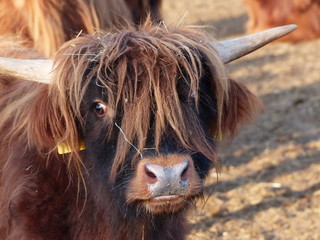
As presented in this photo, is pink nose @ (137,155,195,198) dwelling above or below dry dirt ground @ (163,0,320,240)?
above

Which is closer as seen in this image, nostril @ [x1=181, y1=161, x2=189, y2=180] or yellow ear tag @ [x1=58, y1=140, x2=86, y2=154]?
nostril @ [x1=181, y1=161, x2=189, y2=180]

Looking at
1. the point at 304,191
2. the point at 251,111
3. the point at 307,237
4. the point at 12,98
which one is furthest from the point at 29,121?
the point at 304,191

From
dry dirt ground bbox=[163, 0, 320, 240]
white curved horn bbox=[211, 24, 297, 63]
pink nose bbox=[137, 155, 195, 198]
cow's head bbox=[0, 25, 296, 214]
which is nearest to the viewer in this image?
pink nose bbox=[137, 155, 195, 198]

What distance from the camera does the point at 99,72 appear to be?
10.4 ft

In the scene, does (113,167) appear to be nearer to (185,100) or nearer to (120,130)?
(120,130)

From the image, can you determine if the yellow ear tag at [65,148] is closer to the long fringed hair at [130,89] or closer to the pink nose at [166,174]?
the long fringed hair at [130,89]

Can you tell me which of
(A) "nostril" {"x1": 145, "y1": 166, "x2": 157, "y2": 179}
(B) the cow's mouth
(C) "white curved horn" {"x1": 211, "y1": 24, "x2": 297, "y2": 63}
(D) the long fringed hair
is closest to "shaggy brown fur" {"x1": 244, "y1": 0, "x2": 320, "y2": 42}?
→ (C) "white curved horn" {"x1": 211, "y1": 24, "x2": 297, "y2": 63}

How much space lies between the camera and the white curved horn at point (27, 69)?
10.5 ft

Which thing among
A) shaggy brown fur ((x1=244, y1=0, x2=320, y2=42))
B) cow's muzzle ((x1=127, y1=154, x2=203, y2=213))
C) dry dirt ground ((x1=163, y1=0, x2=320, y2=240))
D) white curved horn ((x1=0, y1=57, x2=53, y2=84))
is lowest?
shaggy brown fur ((x1=244, y1=0, x2=320, y2=42))

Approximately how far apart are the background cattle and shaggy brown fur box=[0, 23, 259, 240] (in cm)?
133

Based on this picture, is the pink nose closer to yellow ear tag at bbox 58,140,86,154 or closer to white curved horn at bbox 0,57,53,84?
yellow ear tag at bbox 58,140,86,154

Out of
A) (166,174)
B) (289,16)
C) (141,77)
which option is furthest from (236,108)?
(289,16)

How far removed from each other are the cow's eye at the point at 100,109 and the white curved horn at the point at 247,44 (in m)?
Result: 0.66

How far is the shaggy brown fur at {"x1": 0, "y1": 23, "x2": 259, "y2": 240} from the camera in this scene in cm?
310
